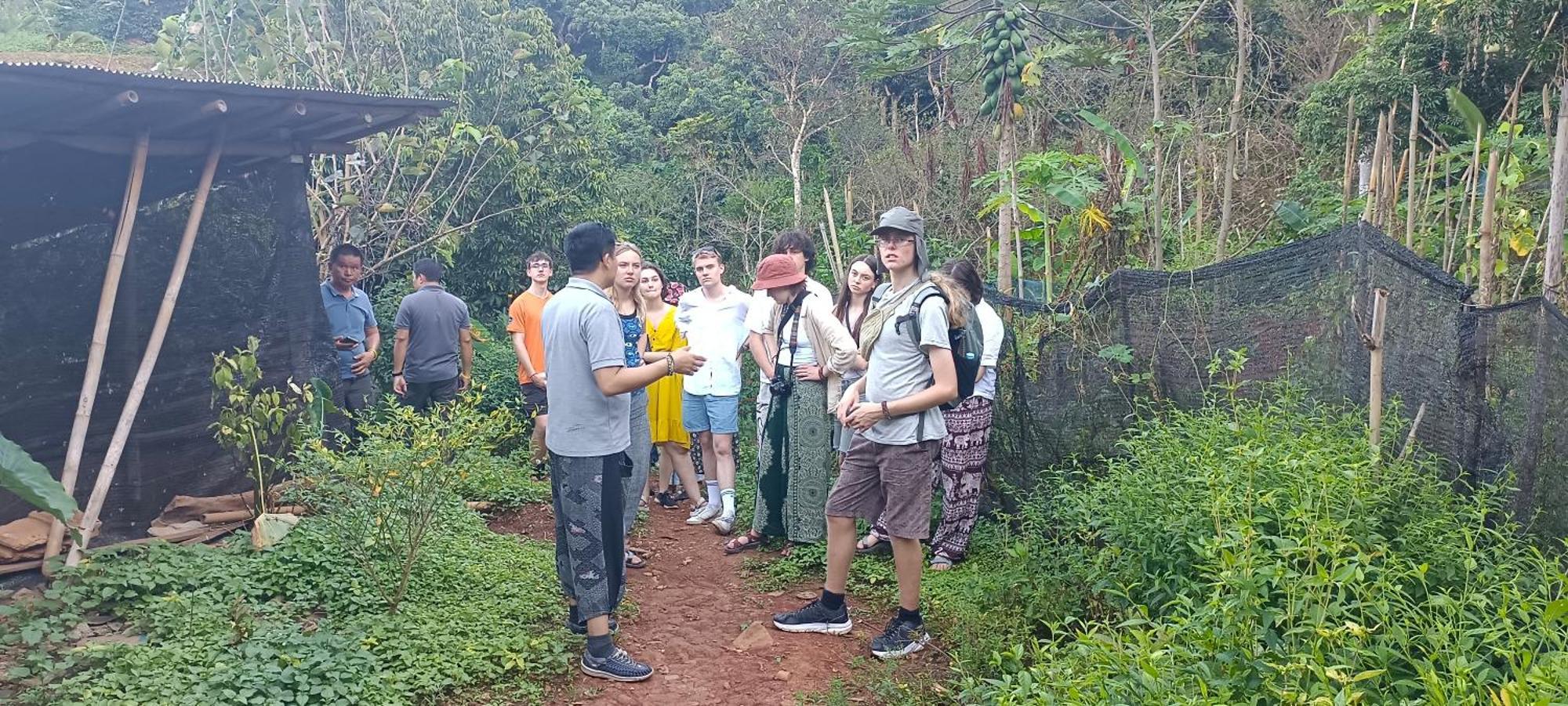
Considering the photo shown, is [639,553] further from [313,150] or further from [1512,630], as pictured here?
[1512,630]

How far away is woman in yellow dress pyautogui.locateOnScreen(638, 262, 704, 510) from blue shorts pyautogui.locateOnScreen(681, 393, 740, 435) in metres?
0.11

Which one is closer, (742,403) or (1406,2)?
(1406,2)

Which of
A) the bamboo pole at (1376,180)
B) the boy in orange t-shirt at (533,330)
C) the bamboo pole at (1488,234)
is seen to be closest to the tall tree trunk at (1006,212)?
the bamboo pole at (1376,180)

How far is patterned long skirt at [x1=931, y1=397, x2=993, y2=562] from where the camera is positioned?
5602 mm

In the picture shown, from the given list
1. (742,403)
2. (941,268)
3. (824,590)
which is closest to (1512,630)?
(824,590)

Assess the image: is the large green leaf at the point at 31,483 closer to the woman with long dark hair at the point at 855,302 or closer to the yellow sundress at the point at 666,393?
the yellow sundress at the point at 666,393

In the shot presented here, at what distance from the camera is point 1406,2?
7359 mm

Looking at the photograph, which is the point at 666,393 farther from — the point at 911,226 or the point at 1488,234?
the point at 1488,234

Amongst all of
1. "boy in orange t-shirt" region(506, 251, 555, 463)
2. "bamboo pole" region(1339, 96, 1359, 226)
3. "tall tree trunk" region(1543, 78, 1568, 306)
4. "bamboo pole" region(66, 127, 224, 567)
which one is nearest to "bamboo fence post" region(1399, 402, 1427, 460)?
"tall tree trunk" region(1543, 78, 1568, 306)

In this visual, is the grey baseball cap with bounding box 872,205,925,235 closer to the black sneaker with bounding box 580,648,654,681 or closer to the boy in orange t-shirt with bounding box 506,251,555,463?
the black sneaker with bounding box 580,648,654,681

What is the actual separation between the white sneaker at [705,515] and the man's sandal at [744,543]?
1.69 feet

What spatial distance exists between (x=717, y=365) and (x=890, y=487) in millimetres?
2307

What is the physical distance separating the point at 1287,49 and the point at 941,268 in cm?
857

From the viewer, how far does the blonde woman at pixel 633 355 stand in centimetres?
485
